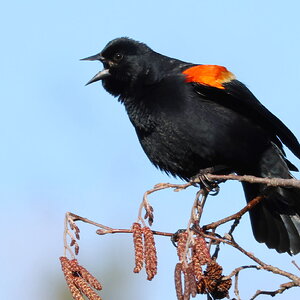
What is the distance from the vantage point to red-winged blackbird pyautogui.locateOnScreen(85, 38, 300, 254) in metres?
4.53

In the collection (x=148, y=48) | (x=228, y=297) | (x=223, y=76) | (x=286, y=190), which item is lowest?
(x=228, y=297)

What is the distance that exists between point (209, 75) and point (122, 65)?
762mm

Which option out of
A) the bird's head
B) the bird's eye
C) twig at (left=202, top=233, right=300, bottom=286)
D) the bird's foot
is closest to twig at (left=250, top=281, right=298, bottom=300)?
twig at (left=202, top=233, right=300, bottom=286)

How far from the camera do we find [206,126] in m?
4.51

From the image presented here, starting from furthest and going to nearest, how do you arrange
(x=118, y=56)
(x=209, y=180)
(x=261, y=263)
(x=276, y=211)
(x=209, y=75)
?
(x=118, y=56)
(x=276, y=211)
(x=209, y=75)
(x=209, y=180)
(x=261, y=263)

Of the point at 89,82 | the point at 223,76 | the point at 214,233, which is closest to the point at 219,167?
the point at 223,76

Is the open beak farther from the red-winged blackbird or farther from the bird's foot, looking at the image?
the bird's foot

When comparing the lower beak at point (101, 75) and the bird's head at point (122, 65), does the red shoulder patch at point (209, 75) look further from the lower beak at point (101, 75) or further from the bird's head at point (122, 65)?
the lower beak at point (101, 75)

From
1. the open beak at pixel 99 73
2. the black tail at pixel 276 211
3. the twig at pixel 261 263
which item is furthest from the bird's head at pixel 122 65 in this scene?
the twig at pixel 261 263

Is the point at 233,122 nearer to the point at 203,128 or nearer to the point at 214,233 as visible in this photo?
the point at 203,128

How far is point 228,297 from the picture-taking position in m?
2.98

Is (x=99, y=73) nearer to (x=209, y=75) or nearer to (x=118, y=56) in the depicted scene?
(x=118, y=56)

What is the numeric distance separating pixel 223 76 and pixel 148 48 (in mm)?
799

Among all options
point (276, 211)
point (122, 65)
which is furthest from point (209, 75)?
point (276, 211)
